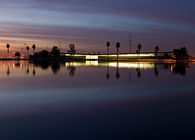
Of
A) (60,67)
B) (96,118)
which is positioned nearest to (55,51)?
(60,67)

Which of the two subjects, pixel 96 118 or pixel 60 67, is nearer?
pixel 96 118

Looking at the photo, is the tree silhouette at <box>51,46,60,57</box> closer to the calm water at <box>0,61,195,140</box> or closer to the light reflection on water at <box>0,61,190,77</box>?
the light reflection on water at <box>0,61,190,77</box>

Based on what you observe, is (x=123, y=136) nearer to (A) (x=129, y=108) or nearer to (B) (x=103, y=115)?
(B) (x=103, y=115)

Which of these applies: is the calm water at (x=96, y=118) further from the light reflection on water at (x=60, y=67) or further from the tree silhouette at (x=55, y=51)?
the tree silhouette at (x=55, y=51)

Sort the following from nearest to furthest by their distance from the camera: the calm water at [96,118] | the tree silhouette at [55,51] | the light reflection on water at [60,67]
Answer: the calm water at [96,118]
the light reflection on water at [60,67]
the tree silhouette at [55,51]

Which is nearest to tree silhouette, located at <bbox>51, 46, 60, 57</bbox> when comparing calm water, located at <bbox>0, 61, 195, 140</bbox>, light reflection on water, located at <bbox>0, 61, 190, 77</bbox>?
light reflection on water, located at <bbox>0, 61, 190, 77</bbox>

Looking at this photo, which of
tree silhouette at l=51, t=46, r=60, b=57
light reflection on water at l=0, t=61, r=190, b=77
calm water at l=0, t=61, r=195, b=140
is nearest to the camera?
calm water at l=0, t=61, r=195, b=140

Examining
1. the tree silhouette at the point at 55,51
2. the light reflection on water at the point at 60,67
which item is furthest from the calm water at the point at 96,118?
the tree silhouette at the point at 55,51

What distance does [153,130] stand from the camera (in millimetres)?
8195

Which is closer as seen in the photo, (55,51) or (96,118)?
(96,118)

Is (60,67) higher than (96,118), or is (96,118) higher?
(60,67)

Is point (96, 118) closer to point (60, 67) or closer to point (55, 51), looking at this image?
point (60, 67)

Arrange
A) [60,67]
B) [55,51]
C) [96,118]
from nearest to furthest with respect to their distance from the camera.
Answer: [96,118] < [60,67] < [55,51]

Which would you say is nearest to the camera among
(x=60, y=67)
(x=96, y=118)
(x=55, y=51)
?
(x=96, y=118)
